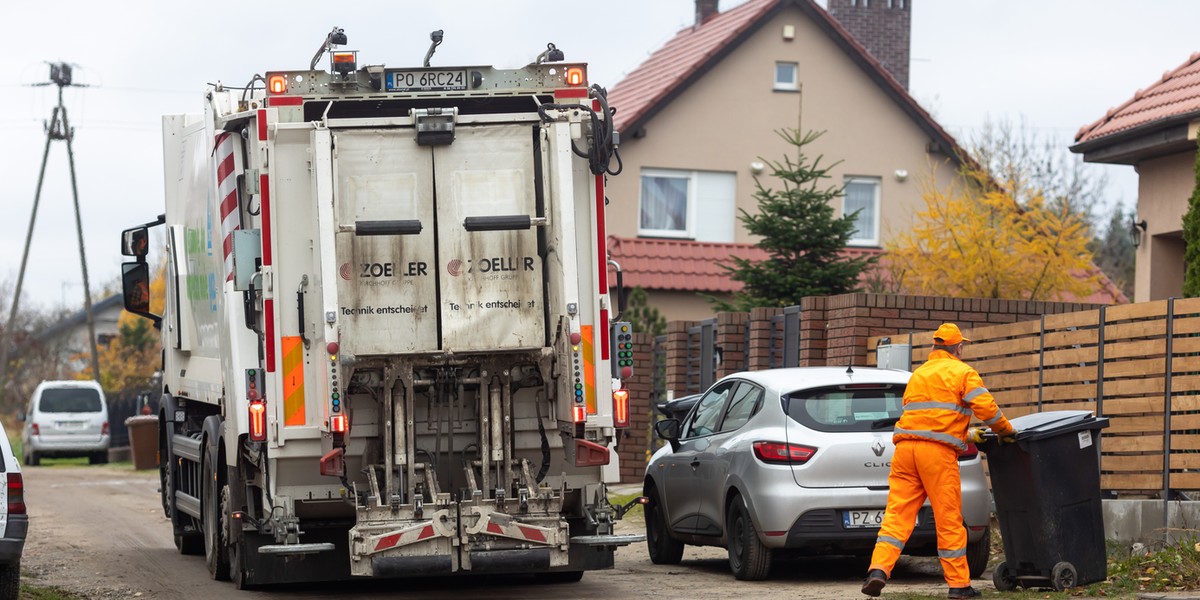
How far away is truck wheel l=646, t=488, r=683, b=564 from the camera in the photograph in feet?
45.5

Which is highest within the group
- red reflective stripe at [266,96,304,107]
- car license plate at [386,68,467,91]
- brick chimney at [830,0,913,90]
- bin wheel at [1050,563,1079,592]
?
brick chimney at [830,0,913,90]

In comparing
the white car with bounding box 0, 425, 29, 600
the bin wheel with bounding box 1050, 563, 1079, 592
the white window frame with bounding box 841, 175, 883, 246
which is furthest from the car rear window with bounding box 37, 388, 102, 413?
the bin wheel with bounding box 1050, 563, 1079, 592

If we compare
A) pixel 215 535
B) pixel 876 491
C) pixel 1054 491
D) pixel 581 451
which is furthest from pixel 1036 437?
pixel 215 535

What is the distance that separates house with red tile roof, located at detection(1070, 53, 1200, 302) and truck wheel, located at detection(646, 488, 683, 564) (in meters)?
7.51

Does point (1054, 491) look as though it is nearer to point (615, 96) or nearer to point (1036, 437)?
point (1036, 437)

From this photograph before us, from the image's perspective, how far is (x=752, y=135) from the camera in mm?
32656

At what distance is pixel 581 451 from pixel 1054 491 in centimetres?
279

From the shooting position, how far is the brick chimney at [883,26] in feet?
132

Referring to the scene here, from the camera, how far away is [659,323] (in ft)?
86.5

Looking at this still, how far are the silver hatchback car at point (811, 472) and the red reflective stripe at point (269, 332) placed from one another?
10.6 feet

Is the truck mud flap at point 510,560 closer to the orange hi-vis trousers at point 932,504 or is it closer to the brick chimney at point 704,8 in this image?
the orange hi-vis trousers at point 932,504

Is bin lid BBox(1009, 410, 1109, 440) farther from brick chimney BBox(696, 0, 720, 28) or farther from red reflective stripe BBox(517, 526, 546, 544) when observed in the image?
brick chimney BBox(696, 0, 720, 28)

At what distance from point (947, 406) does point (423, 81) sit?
Result: 3.77 metres

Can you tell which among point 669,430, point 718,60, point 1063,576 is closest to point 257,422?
point 669,430
